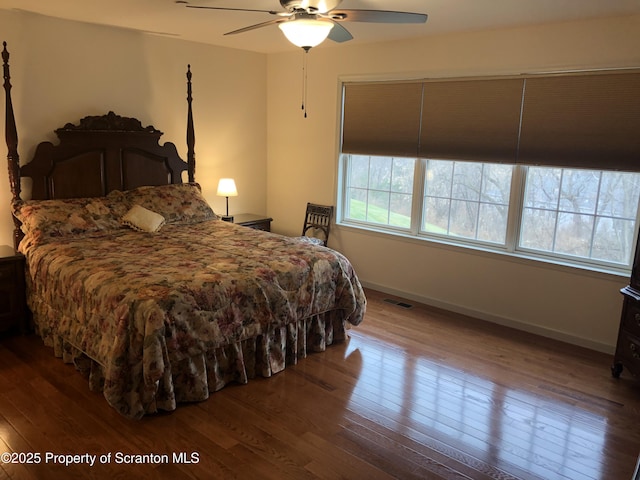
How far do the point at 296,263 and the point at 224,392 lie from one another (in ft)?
3.21

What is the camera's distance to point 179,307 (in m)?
2.78

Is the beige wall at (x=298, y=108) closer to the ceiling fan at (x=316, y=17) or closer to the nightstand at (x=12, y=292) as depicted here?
the nightstand at (x=12, y=292)

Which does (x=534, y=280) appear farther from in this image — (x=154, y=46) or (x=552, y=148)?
(x=154, y=46)

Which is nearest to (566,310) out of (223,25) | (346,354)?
(346,354)

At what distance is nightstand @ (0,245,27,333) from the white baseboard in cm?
313

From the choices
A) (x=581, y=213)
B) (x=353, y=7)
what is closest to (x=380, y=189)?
(x=581, y=213)

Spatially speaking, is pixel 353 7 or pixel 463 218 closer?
pixel 353 7

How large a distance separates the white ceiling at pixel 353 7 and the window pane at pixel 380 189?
118cm

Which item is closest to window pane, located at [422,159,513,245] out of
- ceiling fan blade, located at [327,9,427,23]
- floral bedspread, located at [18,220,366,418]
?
floral bedspread, located at [18,220,366,418]

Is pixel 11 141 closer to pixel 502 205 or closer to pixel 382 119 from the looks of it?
pixel 382 119

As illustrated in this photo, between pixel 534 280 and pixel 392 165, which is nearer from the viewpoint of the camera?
pixel 534 280

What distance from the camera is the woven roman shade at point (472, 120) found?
407 centimetres

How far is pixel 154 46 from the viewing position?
4.69 metres

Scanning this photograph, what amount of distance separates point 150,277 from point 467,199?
2871 mm
